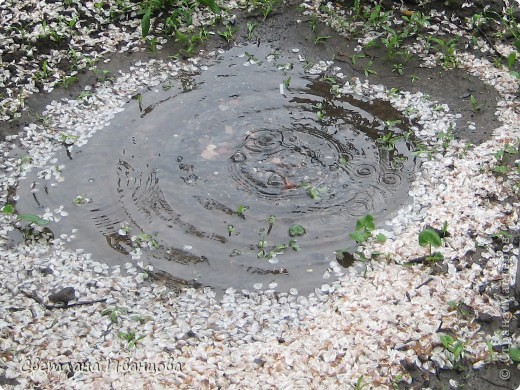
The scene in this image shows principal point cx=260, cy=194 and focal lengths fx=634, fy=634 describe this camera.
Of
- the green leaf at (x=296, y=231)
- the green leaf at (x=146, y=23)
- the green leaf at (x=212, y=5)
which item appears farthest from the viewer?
the green leaf at (x=212, y=5)

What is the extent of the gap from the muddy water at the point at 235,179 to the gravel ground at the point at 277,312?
0.59 ft

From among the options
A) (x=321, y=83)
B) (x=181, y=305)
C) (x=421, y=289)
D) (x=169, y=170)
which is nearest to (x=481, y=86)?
(x=321, y=83)

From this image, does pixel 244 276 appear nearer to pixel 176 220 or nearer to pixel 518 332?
pixel 176 220

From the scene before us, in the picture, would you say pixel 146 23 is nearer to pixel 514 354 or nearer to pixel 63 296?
pixel 63 296

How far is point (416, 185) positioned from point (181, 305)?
2.32m

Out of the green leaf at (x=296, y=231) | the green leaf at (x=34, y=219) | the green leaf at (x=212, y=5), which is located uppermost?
the green leaf at (x=212, y=5)

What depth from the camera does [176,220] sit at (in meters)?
5.12

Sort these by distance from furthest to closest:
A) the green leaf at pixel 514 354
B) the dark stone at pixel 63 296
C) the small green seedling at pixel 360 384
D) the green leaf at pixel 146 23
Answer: the green leaf at pixel 146 23 < the dark stone at pixel 63 296 < the green leaf at pixel 514 354 < the small green seedling at pixel 360 384

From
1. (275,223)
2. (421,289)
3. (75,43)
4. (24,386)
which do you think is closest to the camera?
(24,386)

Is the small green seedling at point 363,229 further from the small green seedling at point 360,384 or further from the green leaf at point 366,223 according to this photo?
the small green seedling at point 360,384

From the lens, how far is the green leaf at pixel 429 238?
15.8ft

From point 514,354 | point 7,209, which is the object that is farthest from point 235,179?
point 514,354

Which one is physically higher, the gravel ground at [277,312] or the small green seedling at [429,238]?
the small green seedling at [429,238]

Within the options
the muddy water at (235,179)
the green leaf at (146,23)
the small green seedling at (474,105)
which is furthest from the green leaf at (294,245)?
the green leaf at (146,23)
